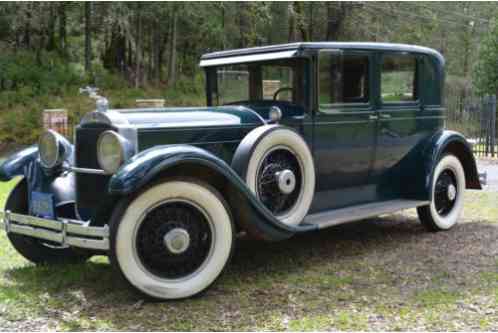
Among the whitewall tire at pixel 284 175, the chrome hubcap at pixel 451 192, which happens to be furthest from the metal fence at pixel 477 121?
the whitewall tire at pixel 284 175

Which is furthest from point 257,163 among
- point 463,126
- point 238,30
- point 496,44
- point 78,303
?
point 238,30

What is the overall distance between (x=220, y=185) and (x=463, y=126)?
49.9 ft

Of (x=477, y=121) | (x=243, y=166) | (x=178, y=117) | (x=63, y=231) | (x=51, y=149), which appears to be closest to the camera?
(x=63, y=231)

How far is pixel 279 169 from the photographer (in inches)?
180

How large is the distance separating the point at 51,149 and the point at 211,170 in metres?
1.41

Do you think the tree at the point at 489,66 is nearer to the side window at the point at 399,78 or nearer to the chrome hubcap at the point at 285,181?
the side window at the point at 399,78

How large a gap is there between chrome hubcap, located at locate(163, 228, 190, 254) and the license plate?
103cm

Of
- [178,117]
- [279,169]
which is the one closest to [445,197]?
[279,169]

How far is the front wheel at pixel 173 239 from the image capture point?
11.8 feet

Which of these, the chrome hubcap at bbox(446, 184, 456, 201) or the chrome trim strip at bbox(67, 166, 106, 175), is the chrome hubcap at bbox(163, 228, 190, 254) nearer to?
the chrome trim strip at bbox(67, 166, 106, 175)

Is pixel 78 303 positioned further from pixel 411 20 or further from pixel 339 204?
pixel 411 20

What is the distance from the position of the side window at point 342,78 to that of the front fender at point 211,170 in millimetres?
1209

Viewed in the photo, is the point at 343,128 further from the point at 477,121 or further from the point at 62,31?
the point at 62,31

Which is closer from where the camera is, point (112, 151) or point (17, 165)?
point (112, 151)
